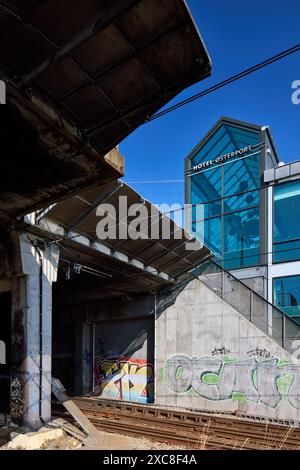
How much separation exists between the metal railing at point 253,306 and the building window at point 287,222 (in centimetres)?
619

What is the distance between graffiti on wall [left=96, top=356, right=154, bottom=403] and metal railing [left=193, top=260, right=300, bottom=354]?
261 inches

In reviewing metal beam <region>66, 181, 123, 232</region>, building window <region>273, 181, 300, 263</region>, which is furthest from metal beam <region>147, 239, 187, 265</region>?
building window <region>273, 181, 300, 263</region>

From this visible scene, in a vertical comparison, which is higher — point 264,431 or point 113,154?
point 113,154

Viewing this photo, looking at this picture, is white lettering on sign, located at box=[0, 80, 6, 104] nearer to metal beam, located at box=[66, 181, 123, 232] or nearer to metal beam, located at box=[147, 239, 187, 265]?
metal beam, located at box=[66, 181, 123, 232]

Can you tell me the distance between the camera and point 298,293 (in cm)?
2389

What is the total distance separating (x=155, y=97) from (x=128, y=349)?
20.8 meters

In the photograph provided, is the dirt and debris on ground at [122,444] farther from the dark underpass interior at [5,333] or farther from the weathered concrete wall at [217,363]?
the dark underpass interior at [5,333]

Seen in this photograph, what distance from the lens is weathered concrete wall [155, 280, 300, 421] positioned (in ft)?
57.0

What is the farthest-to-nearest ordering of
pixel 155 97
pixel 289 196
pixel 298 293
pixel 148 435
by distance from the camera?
pixel 289 196 < pixel 298 293 < pixel 148 435 < pixel 155 97

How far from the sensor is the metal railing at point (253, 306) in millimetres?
17734

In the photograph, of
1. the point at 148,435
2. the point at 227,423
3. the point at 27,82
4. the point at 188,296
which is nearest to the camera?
the point at 27,82

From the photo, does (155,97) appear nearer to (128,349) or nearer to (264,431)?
(264,431)

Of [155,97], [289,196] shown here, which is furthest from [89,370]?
A: [155,97]

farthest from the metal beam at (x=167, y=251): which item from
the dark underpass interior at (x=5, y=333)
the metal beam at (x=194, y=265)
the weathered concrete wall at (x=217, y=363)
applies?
the dark underpass interior at (x=5, y=333)
